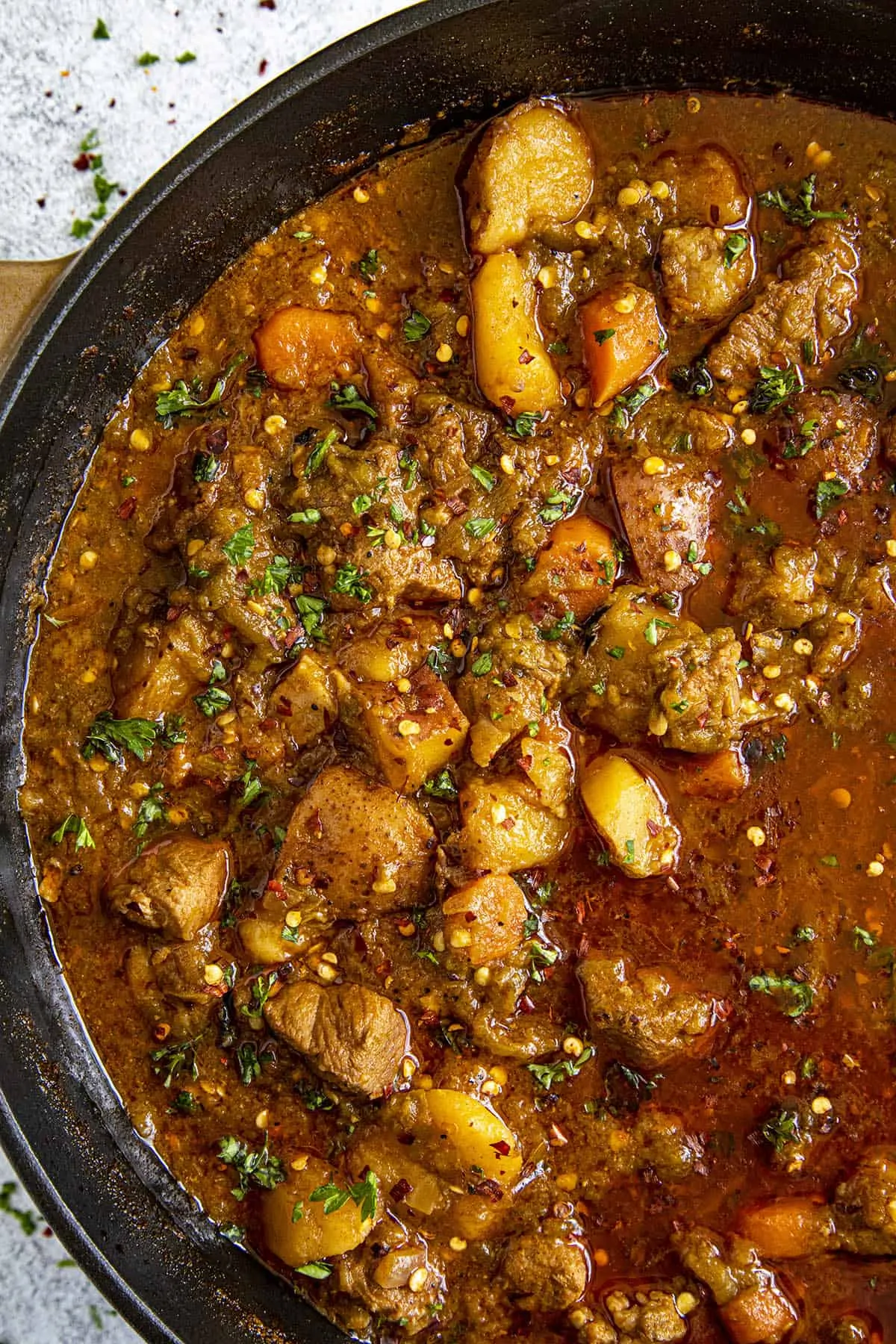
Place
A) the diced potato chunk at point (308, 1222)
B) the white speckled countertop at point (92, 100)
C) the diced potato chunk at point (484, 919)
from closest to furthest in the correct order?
the diced potato chunk at point (484, 919) → the diced potato chunk at point (308, 1222) → the white speckled countertop at point (92, 100)

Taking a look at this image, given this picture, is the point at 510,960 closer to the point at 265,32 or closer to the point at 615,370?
the point at 615,370

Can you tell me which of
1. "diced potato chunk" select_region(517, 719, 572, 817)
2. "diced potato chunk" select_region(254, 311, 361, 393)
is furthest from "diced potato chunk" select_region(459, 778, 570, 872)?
"diced potato chunk" select_region(254, 311, 361, 393)

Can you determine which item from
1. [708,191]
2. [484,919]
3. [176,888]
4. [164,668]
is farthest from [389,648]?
[708,191]

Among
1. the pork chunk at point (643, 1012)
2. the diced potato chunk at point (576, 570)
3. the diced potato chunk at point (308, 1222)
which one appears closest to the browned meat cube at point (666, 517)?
the diced potato chunk at point (576, 570)

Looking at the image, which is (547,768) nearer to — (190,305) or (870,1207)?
(870,1207)

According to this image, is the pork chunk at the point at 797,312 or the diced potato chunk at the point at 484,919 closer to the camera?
the diced potato chunk at the point at 484,919

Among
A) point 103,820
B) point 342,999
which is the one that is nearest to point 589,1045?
point 342,999

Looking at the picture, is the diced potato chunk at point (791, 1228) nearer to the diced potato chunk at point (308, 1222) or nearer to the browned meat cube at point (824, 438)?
the diced potato chunk at point (308, 1222)
